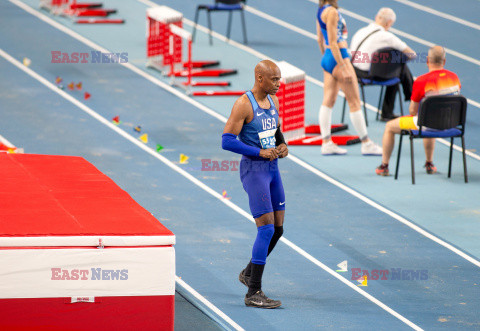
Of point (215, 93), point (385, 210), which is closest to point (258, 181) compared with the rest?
point (385, 210)

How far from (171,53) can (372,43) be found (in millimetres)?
3559

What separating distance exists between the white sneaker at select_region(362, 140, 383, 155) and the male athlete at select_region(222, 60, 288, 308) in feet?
15.8

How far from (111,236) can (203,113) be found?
769 centimetres

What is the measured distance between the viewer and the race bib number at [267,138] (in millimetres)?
7641

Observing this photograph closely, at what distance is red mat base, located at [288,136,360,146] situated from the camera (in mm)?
12711

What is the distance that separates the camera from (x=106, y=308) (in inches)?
251

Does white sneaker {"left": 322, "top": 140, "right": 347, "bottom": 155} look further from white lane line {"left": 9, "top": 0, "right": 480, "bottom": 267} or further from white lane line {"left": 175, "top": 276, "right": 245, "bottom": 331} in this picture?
white lane line {"left": 175, "top": 276, "right": 245, "bottom": 331}

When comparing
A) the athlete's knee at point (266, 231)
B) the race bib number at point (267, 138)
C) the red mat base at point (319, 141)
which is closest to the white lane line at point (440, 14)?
the red mat base at point (319, 141)

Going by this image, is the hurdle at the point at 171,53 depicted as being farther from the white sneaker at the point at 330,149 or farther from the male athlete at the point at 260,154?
the male athlete at the point at 260,154

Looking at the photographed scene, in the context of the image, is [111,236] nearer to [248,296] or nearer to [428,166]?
[248,296]

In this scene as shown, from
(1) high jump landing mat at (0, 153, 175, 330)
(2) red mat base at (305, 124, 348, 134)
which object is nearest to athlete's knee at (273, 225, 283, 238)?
(1) high jump landing mat at (0, 153, 175, 330)

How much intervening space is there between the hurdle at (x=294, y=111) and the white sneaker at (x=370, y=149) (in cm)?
47

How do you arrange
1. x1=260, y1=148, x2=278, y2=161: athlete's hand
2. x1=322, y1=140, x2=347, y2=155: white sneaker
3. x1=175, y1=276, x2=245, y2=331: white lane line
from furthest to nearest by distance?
1. x1=322, y1=140, x2=347, y2=155: white sneaker
2. x1=260, y1=148, x2=278, y2=161: athlete's hand
3. x1=175, y1=276, x2=245, y2=331: white lane line

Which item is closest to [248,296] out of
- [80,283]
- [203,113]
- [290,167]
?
[80,283]
